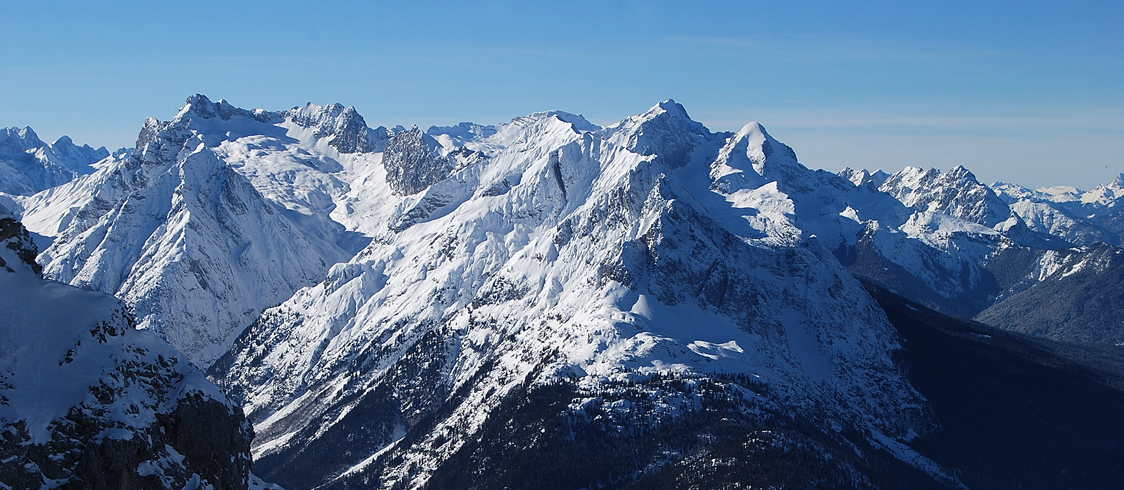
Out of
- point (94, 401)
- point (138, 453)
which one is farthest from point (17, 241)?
point (138, 453)

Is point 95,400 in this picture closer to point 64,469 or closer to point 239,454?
point 64,469

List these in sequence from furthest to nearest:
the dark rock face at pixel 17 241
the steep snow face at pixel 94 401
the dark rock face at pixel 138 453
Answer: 1. the dark rock face at pixel 17 241
2. the steep snow face at pixel 94 401
3. the dark rock face at pixel 138 453

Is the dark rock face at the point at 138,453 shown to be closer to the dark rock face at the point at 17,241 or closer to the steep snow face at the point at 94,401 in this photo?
the steep snow face at the point at 94,401

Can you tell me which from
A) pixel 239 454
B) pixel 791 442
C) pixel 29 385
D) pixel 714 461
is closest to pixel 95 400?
pixel 29 385

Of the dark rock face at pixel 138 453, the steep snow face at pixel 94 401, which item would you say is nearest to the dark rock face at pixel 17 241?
the steep snow face at pixel 94 401

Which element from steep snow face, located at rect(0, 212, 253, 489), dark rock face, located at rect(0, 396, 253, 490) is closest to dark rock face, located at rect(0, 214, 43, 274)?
steep snow face, located at rect(0, 212, 253, 489)

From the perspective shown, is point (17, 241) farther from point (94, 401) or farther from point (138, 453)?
point (138, 453)

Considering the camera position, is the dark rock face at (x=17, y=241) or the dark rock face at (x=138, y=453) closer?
the dark rock face at (x=138, y=453)

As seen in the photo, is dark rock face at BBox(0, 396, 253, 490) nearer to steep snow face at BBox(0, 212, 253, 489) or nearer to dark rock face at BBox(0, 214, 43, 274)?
steep snow face at BBox(0, 212, 253, 489)
